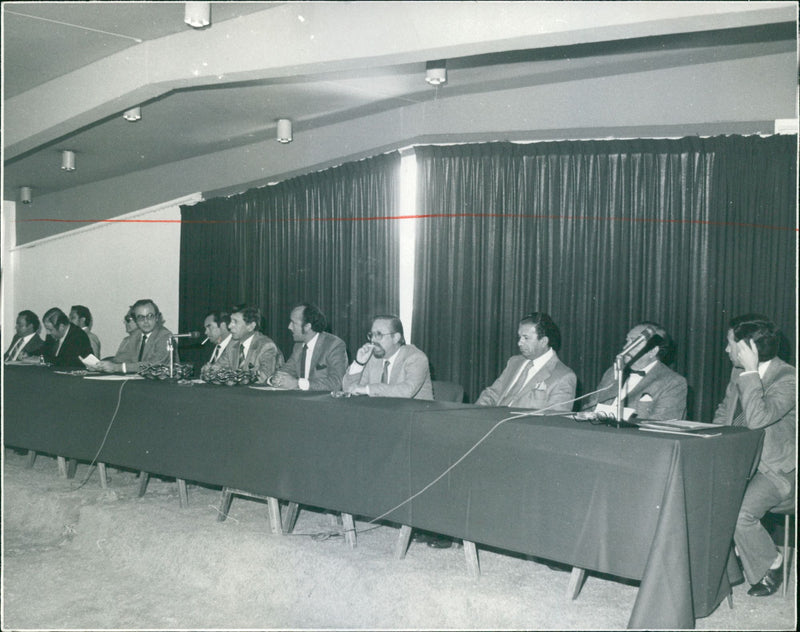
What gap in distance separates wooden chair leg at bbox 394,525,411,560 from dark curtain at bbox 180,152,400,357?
2.51m

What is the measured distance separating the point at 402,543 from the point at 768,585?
142cm

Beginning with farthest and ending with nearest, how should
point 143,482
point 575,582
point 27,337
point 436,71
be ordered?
1. point 27,337
2. point 143,482
3. point 436,71
4. point 575,582

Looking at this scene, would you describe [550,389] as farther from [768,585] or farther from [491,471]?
[768,585]

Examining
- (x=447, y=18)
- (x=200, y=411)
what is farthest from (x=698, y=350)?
(x=200, y=411)

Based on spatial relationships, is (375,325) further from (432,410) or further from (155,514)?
(155,514)

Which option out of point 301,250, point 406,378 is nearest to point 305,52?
point 406,378

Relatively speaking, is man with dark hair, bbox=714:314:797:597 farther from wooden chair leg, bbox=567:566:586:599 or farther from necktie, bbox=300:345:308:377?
necktie, bbox=300:345:308:377

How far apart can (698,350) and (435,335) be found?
1.71 meters

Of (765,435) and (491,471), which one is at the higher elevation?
(765,435)

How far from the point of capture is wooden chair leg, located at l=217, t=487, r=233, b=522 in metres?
3.92

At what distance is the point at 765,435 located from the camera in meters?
3.10

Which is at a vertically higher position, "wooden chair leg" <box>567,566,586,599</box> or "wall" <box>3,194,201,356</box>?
"wall" <box>3,194,201,356</box>

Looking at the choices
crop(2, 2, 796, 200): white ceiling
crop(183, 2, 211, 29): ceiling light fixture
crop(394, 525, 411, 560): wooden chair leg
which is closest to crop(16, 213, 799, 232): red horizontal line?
crop(2, 2, 796, 200): white ceiling

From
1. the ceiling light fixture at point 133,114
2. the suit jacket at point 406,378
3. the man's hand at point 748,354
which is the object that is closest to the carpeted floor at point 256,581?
the suit jacket at point 406,378
